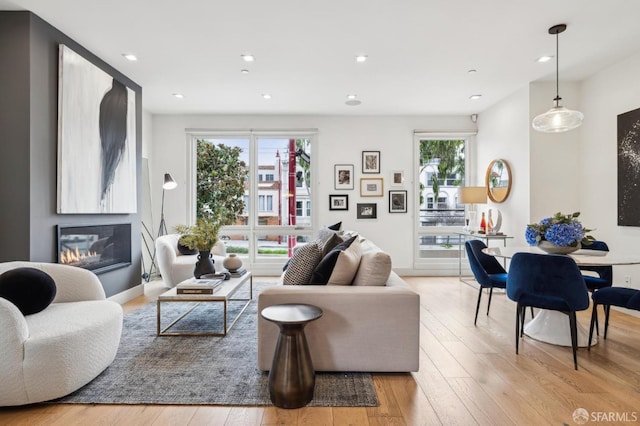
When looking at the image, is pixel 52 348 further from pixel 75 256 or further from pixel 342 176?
pixel 342 176

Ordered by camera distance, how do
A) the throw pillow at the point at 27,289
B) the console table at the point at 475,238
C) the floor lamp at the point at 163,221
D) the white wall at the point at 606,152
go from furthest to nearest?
the floor lamp at the point at 163,221, the console table at the point at 475,238, the white wall at the point at 606,152, the throw pillow at the point at 27,289

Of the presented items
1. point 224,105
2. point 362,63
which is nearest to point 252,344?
point 362,63

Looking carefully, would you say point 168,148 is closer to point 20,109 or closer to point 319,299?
point 20,109

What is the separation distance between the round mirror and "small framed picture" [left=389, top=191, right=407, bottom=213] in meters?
1.30

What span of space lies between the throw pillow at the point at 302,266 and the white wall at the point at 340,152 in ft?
10.5

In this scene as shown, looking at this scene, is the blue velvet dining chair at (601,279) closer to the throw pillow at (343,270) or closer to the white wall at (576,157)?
the white wall at (576,157)

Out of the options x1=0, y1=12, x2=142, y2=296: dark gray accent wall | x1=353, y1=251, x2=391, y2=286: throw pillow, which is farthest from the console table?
x1=0, y1=12, x2=142, y2=296: dark gray accent wall

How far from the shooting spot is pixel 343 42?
132 inches

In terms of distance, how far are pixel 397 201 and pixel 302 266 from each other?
3.68 meters

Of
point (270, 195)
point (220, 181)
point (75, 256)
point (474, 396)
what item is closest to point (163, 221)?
point (220, 181)

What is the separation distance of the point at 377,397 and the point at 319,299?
2.19 feet

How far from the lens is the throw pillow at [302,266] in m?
2.52

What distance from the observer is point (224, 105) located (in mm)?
5363

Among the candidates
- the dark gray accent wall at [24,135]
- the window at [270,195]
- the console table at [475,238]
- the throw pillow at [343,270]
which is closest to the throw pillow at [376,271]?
the throw pillow at [343,270]
